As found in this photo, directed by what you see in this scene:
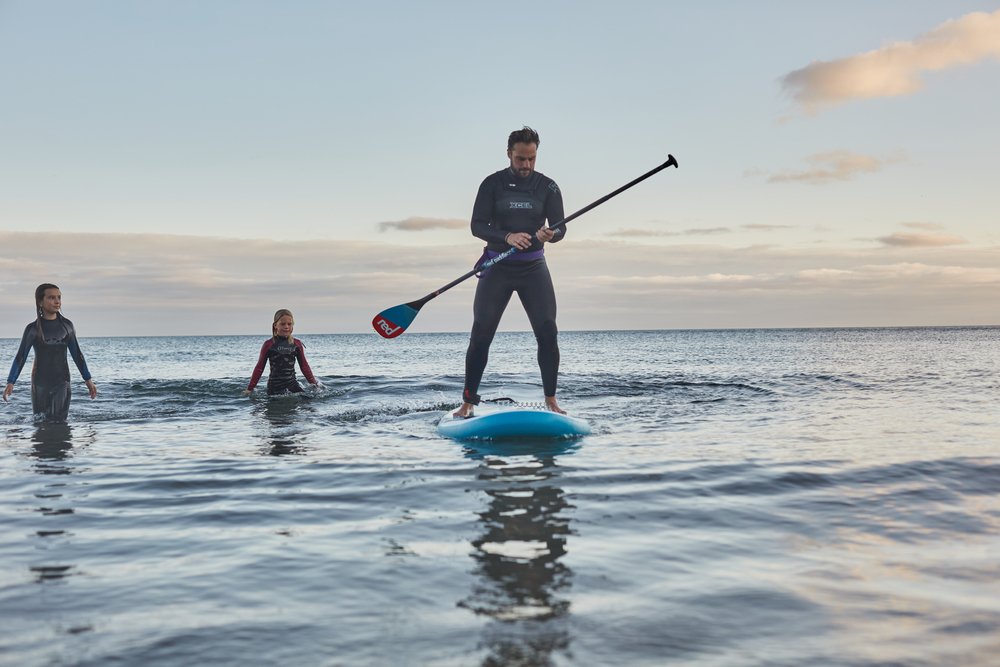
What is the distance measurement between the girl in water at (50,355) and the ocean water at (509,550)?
2.71 meters

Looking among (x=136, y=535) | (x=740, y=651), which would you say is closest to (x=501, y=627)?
(x=740, y=651)

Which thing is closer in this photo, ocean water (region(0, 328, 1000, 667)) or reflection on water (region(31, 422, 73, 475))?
ocean water (region(0, 328, 1000, 667))

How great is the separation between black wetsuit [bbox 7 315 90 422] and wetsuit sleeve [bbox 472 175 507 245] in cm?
615

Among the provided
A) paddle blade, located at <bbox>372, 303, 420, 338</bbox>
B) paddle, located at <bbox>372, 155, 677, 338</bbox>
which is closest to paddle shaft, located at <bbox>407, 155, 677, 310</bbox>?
paddle, located at <bbox>372, 155, 677, 338</bbox>

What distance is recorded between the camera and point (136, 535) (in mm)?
4195

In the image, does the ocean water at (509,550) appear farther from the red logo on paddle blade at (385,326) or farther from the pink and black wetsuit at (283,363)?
the pink and black wetsuit at (283,363)

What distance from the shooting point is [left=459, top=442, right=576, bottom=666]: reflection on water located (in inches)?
99.3

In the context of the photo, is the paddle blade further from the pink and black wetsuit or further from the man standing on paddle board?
the pink and black wetsuit

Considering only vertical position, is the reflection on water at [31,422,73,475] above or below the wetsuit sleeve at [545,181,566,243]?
below

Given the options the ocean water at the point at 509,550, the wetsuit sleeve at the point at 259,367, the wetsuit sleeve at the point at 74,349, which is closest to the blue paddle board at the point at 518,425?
the ocean water at the point at 509,550

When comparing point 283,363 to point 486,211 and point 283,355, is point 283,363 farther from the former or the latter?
point 486,211

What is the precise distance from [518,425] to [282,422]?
3.92 meters

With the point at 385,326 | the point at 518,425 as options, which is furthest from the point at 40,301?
the point at 518,425

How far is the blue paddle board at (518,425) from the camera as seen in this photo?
7637 mm
